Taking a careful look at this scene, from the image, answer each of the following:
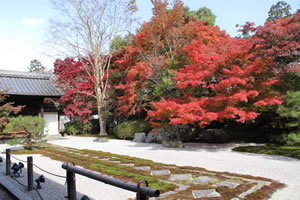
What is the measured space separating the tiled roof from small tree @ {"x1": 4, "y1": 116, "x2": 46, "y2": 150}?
17.2 ft

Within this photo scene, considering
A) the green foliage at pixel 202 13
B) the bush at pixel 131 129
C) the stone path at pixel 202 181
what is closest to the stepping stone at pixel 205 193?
the stone path at pixel 202 181

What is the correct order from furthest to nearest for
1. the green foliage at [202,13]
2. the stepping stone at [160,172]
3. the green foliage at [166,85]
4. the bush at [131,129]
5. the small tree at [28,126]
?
the green foliage at [202,13] < the bush at [131,129] < the green foliage at [166,85] < the small tree at [28,126] < the stepping stone at [160,172]

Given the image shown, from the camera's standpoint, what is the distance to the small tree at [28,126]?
32.9ft

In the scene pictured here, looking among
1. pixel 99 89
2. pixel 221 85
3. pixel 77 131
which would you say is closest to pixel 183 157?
pixel 221 85

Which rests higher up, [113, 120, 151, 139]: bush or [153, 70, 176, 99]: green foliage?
[153, 70, 176, 99]: green foliage

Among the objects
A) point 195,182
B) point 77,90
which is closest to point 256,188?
point 195,182

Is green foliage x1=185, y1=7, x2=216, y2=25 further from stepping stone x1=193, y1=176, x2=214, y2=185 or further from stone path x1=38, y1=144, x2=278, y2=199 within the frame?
stepping stone x1=193, y1=176, x2=214, y2=185

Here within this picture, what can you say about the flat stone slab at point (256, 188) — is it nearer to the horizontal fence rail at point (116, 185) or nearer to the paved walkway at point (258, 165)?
the paved walkway at point (258, 165)

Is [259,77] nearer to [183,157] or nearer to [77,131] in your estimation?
[183,157]

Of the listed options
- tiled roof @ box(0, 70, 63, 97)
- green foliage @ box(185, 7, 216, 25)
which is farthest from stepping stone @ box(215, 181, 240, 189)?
green foliage @ box(185, 7, 216, 25)

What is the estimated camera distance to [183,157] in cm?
838

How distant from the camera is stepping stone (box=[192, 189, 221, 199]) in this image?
4.13m

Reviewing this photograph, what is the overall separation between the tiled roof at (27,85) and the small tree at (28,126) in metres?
5.26

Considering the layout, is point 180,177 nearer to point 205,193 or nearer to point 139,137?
point 205,193
